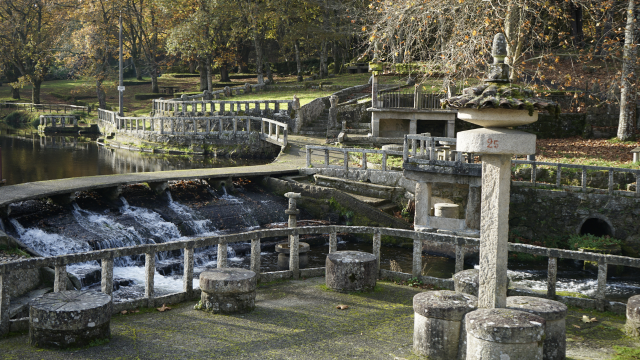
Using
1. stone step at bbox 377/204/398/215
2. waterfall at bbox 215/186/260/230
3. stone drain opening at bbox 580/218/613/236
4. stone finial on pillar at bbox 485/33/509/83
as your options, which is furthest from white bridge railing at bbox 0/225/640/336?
stone drain opening at bbox 580/218/613/236

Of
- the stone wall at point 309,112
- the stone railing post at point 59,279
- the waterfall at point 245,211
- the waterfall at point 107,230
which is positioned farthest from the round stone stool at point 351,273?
the stone wall at point 309,112

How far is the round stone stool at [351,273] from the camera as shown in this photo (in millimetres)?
10742

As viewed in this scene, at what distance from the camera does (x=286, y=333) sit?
8.92 metres

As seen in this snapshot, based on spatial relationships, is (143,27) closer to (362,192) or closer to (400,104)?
(400,104)

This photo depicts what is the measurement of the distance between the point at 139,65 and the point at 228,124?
37125 mm

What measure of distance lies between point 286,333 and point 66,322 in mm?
2907

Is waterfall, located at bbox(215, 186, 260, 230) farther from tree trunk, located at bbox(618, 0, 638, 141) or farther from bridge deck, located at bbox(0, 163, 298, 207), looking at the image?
tree trunk, located at bbox(618, 0, 638, 141)

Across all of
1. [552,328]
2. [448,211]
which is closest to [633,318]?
[552,328]

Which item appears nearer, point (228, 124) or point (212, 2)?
point (228, 124)

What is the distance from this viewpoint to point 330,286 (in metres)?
10.9

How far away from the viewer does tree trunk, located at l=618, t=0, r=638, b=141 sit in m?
25.0

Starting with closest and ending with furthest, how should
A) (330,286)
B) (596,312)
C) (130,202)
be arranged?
(596,312) < (330,286) < (130,202)

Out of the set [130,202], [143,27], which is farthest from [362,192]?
[143,27]

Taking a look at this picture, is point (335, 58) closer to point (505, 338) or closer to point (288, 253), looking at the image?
point (288, 253)
